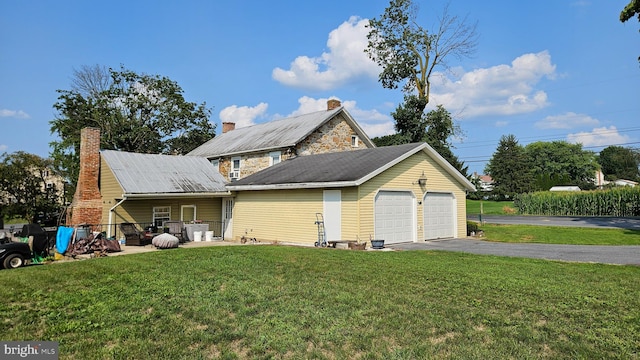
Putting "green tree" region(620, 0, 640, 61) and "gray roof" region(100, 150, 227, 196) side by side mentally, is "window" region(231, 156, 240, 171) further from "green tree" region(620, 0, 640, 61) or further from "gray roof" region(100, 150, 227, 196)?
"green tree" region(620, 0, 640, 61)

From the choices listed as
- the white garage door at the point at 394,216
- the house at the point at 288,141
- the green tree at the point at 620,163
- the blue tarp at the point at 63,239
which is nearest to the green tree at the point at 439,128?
the house at the point at 288,141

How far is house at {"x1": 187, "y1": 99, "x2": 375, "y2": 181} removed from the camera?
2470cm

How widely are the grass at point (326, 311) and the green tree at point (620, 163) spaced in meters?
111

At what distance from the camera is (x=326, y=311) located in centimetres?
607

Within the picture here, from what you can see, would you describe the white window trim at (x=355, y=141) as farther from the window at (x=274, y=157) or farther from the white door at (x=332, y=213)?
the white door at (x=332, y=213)

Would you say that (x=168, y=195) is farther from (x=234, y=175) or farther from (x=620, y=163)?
(x=620, y=163)

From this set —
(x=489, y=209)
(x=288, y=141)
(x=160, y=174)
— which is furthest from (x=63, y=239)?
(x=489, y=209)

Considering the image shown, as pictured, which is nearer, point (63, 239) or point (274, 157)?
point (63, 239)

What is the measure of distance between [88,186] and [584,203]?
40.5m

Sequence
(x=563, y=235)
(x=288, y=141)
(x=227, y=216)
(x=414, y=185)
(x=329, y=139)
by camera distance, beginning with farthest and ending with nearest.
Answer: (x=329, y=139) → (x=288, y=141) → (x=227, y=216) → (x=563, y=235) → (x=414, y=185)

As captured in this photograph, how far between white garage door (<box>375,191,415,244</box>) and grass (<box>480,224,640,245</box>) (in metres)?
5.10

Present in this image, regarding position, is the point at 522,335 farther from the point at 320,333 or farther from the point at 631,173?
the point at 631,173

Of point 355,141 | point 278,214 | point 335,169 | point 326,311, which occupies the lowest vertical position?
point 326,311

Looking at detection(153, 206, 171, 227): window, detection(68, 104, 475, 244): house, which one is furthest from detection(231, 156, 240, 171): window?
detection(153, 206, 171, 227): window
